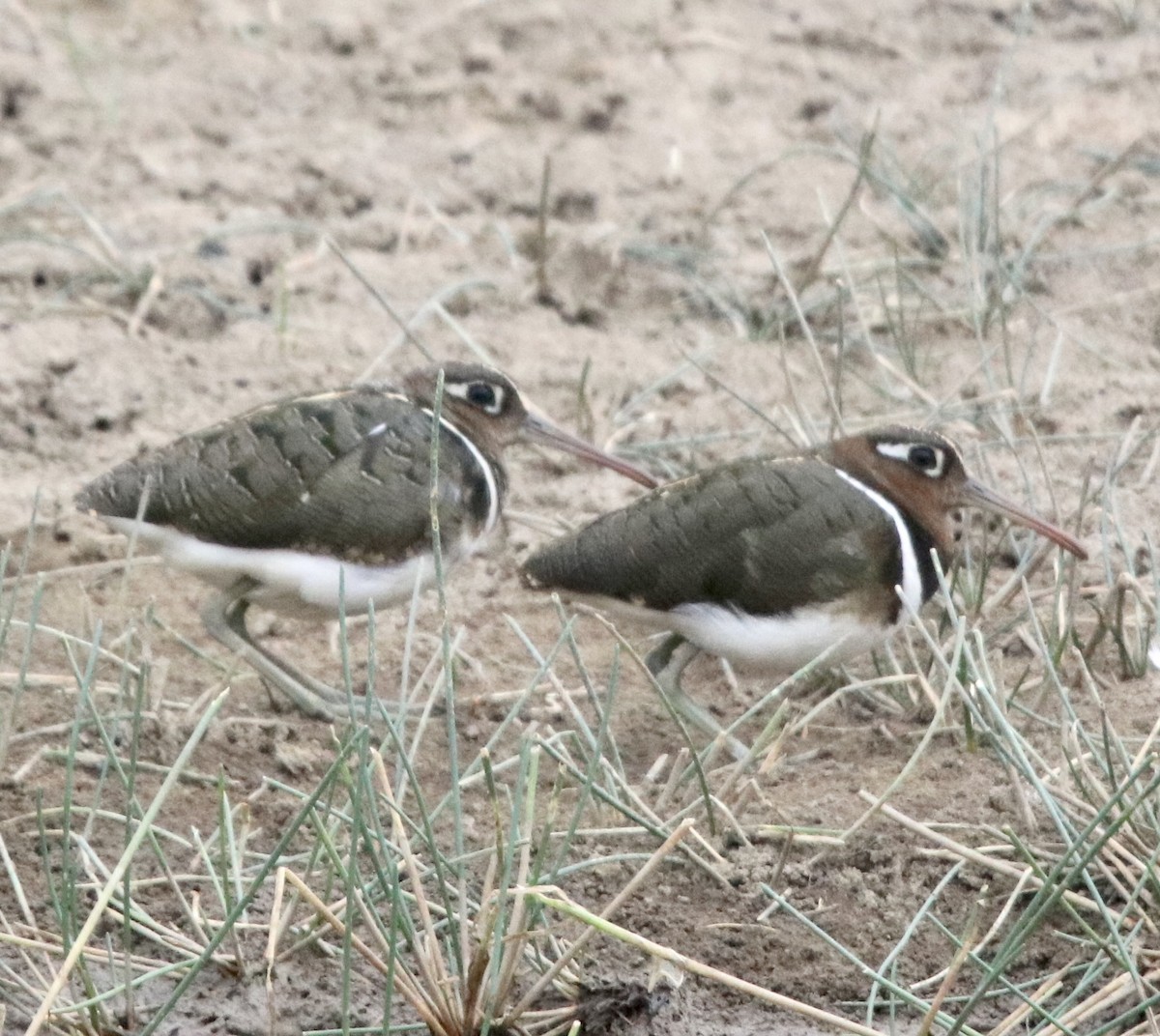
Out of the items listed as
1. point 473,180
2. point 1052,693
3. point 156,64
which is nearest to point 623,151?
point 473,180

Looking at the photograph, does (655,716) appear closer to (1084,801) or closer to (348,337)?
(1084,801)

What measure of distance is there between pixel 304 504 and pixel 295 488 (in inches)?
1.5

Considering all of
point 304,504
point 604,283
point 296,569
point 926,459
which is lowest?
point 604,283

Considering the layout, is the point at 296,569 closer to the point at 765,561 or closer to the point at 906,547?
the point at 765,561

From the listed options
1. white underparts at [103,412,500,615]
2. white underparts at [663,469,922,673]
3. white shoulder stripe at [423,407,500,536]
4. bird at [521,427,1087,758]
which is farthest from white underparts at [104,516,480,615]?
white underparts at [663,469,922,673]

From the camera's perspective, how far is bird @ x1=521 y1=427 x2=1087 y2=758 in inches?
170

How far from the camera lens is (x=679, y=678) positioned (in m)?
4.57

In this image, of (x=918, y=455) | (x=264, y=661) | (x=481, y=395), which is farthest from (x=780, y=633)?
(x=264, y=661)

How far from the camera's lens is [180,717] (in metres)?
4.51

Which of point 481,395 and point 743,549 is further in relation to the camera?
point 481,395

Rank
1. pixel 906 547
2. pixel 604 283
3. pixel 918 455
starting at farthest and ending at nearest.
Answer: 1. pixel 604 283
2. pixel 918 455
3. pixel 906 547

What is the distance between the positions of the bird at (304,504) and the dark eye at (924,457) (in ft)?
2.92

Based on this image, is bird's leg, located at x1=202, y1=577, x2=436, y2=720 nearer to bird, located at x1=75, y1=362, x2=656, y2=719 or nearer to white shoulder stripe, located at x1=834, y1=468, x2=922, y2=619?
bird, located at x1=75, y1=362, x2=656, y2=719

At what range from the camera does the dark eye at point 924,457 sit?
4527 millimetres
